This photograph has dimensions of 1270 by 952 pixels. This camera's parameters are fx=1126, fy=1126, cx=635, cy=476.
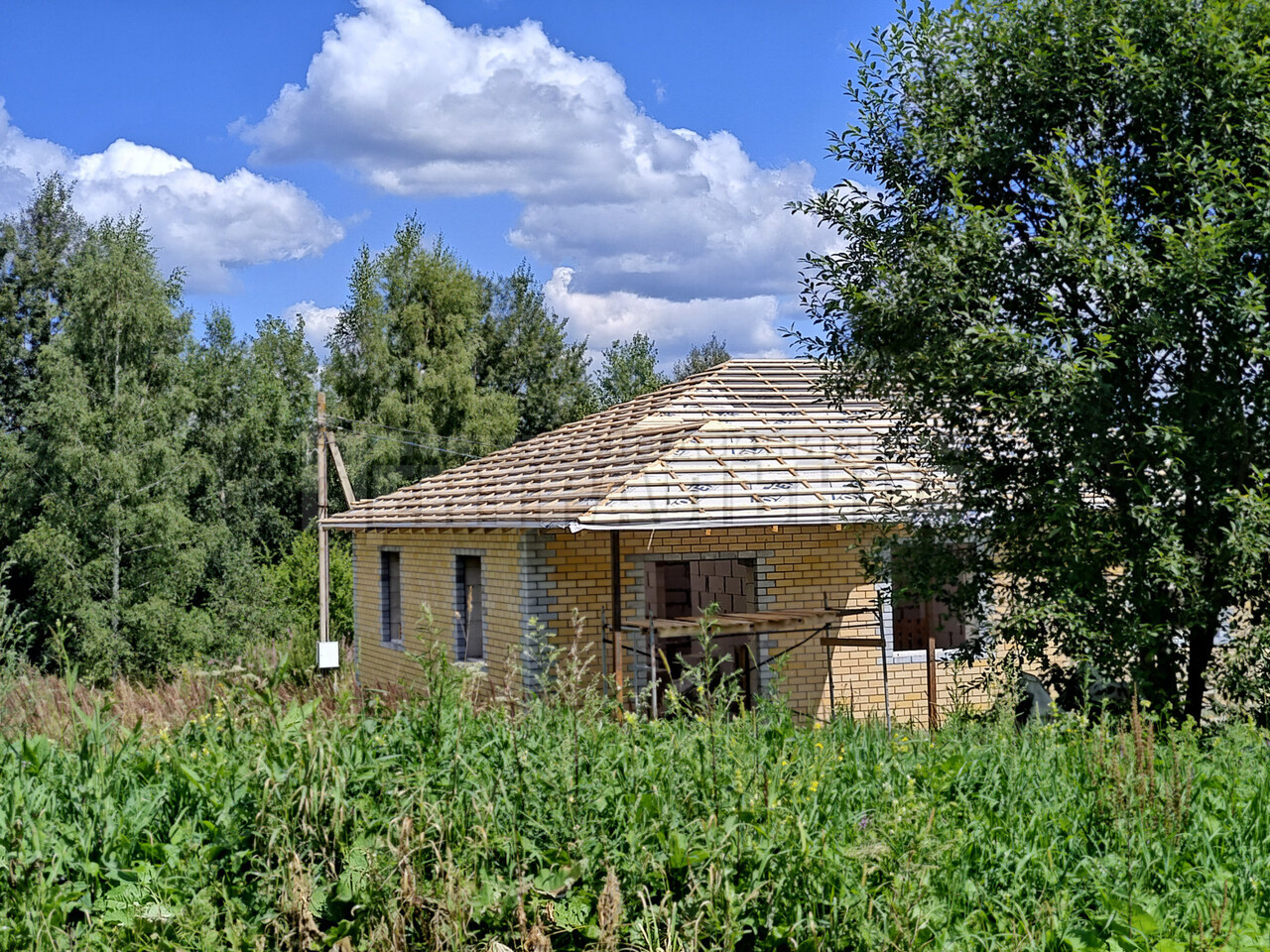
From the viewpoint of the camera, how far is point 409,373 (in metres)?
36.4

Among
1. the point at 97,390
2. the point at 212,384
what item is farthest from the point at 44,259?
the point at 97,390

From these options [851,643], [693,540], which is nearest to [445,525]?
[693,540]

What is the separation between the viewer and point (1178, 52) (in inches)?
276

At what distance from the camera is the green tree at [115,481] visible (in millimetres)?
26203

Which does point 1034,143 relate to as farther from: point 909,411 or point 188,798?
point 188,798

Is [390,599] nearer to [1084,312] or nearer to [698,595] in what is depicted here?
[698,595]

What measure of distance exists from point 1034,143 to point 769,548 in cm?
662

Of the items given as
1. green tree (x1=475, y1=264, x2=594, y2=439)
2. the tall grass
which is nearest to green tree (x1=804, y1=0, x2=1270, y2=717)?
the tall grass

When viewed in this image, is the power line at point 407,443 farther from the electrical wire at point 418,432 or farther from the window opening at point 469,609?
the window opening at point 469,609

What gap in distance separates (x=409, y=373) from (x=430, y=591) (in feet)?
68.4

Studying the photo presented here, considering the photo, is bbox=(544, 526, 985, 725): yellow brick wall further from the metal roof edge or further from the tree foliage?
the tree foliage

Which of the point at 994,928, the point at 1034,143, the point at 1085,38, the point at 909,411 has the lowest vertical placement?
the point at 994,928

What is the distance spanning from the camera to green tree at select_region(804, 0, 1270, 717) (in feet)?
21.7

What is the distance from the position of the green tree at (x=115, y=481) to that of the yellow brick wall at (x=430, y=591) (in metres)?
8.79
